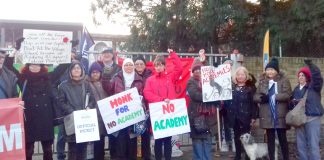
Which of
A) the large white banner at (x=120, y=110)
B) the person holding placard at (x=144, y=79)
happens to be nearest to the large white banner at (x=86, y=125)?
the large white banner at (x=120, y=110)

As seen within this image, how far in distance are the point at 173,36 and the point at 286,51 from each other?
369cm

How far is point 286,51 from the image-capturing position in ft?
46.1

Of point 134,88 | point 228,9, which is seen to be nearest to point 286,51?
point 228,9

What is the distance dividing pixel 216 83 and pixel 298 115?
5.14 feet

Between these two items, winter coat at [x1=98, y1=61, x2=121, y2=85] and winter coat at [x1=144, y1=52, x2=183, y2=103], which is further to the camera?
winter coat at [x1=98, y1=61, x2=121, y2=85]

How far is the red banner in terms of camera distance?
6.89 metres

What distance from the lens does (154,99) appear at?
8117mm

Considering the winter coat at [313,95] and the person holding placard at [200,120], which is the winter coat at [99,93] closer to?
the person holding placard at [200,120]

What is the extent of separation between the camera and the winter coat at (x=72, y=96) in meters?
7.52

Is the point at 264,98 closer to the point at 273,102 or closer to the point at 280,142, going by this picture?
the point at 273,102

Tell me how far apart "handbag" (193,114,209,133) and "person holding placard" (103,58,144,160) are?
3.53 feet

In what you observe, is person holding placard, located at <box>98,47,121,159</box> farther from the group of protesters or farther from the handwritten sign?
the handwritten sign

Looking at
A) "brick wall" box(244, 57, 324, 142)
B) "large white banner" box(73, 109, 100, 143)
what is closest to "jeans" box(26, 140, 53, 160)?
"large white banner" box(73, 109, 100, 143)

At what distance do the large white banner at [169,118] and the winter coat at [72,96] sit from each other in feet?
3.84
